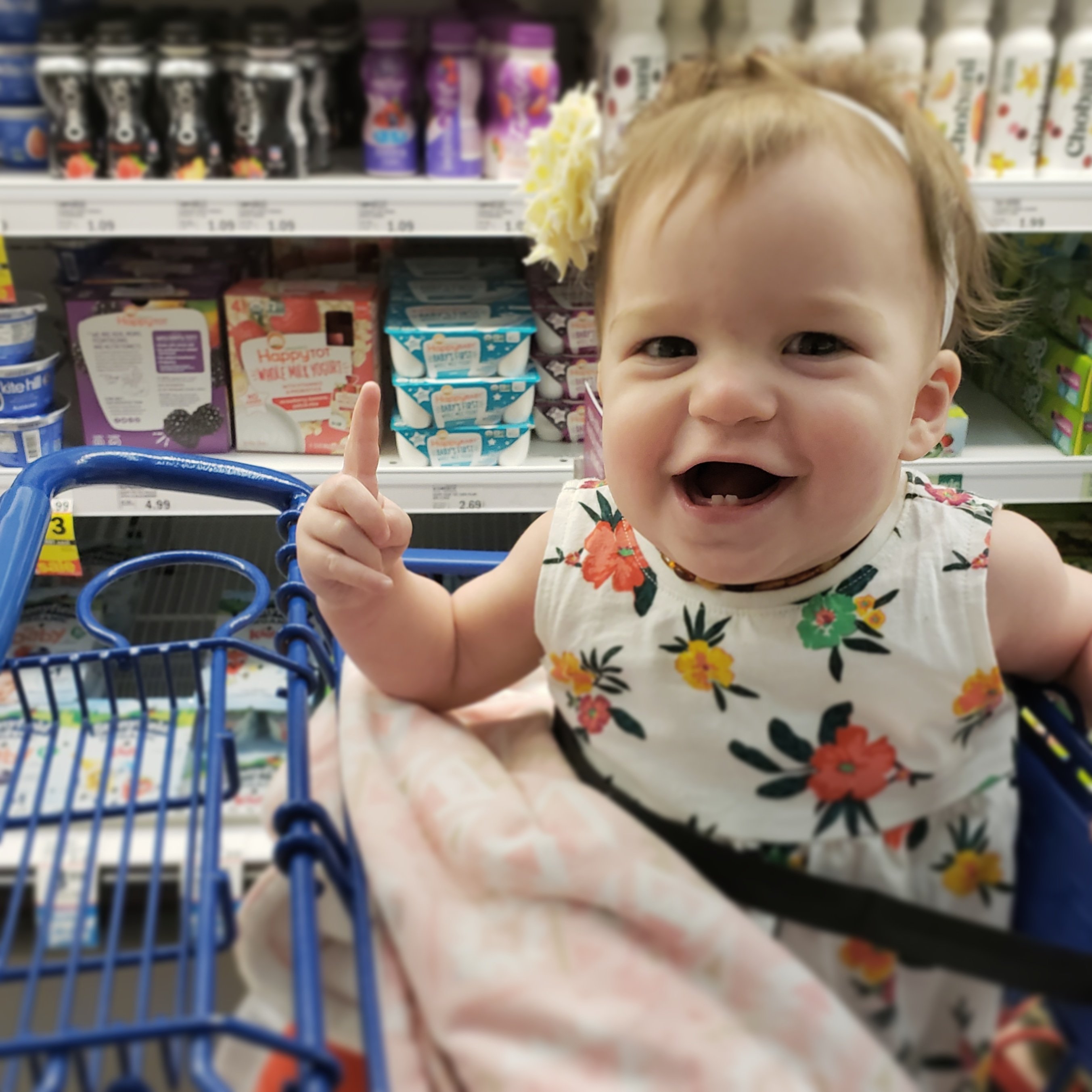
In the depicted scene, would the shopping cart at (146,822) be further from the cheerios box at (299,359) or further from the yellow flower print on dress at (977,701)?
the cheerios box at (299,359)

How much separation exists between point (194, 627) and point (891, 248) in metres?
0.45

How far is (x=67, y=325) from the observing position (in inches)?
53.5

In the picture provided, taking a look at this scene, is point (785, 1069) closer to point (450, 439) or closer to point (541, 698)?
point (541, 698)

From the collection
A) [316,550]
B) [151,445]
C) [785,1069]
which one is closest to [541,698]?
[316,550]

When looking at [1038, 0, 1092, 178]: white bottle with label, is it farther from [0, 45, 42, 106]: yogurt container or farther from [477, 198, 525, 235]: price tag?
[0, 45, 42, 106]: yogurt container

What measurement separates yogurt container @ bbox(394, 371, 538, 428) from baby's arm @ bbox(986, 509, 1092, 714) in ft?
2.60

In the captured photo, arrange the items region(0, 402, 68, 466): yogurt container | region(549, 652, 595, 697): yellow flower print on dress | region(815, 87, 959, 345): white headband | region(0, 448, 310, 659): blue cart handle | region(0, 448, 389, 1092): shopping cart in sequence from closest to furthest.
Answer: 1. region(0, 448, 389, 1092): shopping cart
2. region(815, 87, 959, 345): white headband
3. region(549, 652, 595, 697): yellow flower print on dress
4. region(0, 448, 310, 659): blue cart handle
5. region(0, 402, 68, 466): yogurt container

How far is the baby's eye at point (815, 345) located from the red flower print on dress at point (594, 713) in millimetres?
207

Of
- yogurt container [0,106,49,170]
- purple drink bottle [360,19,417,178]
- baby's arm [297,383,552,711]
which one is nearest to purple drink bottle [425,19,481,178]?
purple drink bottle [360,19,417,178]

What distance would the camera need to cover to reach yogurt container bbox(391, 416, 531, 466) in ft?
4.43

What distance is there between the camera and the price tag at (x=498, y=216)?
1249 mm

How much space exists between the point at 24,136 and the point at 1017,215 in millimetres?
1090

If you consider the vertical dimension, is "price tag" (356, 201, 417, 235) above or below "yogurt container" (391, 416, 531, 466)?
above

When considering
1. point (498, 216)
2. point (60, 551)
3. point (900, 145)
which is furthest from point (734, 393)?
point (498, 216)
